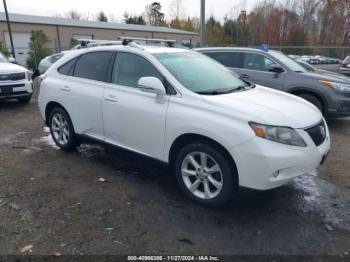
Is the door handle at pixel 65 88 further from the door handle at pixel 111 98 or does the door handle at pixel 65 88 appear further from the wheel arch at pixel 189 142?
the wheel arch at pixel 189 142

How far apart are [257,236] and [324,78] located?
5.19 meters

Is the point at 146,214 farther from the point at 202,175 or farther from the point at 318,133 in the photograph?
the point at 318,133

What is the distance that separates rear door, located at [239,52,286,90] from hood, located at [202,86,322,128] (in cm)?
360

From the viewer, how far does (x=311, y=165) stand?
11.4ft

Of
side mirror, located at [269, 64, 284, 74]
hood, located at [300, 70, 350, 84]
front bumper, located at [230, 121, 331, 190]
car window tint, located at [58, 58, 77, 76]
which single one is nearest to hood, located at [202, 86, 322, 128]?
front bumper, located at [230, 121, 331, 190]

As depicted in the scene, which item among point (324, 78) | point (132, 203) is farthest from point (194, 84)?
point (324, 78)

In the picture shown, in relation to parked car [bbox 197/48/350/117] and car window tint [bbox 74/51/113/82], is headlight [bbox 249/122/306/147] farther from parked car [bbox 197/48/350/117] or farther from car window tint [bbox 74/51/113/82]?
parked car [bbox 197/48/350/117]

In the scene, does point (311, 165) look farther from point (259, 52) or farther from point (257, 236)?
point (259, 52)

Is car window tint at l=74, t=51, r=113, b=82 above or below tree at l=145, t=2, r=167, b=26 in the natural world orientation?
below

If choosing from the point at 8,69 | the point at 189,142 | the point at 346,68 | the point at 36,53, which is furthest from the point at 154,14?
the point at 189,142

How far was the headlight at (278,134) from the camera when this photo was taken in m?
3.26

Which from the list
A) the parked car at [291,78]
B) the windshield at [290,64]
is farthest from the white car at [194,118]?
the windshield at [290,64]

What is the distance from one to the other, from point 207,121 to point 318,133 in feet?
4.13

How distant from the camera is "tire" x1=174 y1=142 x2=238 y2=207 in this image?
344 centimetres
